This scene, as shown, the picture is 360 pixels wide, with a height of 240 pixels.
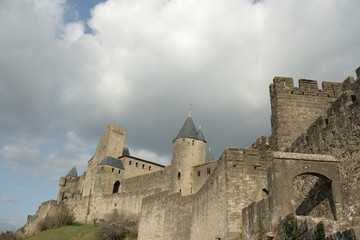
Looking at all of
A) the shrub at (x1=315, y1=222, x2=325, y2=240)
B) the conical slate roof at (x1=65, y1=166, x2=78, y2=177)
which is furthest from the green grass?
the shrub at (x1=315, y1=222, x2=325, y2=240)

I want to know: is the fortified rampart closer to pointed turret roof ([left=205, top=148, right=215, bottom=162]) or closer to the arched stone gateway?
the arched stone gateway

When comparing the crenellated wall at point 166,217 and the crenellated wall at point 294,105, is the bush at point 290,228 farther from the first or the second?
the crenellated wall at point 166,217

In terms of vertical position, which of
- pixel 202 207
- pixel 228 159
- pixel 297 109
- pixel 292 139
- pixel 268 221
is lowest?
pixel 268 221

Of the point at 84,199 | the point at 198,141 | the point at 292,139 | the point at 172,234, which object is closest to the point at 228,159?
the point at 292,139

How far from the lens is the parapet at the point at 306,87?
1405 cm

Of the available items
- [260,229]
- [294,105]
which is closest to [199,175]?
[294,105]

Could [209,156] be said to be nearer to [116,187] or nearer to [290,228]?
[116,187]

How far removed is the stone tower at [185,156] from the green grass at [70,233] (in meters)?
9.62

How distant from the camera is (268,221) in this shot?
30.6 ft

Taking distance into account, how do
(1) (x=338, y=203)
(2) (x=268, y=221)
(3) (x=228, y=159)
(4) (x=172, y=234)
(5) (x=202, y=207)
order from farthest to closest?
(4) (x=172, y=234), (5) (x=202, y=207), (3) (x=228, y=159), (2) (x=268, y=221), (1) (x=338, y=203)

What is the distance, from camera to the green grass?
1325 inches

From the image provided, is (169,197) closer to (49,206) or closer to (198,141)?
(198,141)

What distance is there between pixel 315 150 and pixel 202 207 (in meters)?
7.26

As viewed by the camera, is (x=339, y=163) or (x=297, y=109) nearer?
(x=339, y=163)
